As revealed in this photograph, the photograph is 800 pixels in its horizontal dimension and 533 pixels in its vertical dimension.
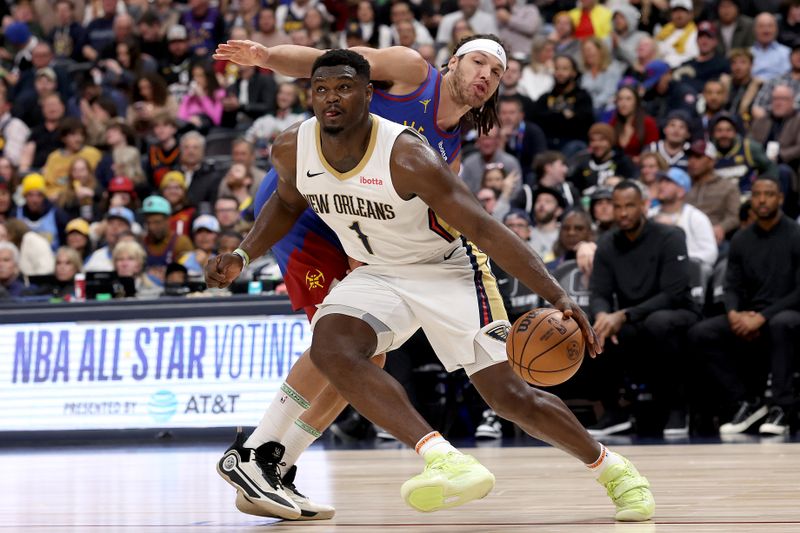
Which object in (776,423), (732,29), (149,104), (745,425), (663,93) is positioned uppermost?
(732,29)

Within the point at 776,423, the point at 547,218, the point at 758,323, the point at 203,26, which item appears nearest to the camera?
the point at 776,423

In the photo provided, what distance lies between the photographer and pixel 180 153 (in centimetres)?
1393

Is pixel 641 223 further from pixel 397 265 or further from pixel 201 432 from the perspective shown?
pixel 397 265

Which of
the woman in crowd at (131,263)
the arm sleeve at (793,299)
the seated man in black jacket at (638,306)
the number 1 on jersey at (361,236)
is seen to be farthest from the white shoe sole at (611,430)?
the number 1 on jersey at (361,236)

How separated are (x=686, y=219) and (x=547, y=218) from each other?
131 cm

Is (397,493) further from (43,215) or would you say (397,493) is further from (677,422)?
(43,215)

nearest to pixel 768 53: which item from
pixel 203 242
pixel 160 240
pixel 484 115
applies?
pixel 203 242

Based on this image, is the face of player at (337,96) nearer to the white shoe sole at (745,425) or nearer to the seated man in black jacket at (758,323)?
the seated man in black jacket at (758,323)

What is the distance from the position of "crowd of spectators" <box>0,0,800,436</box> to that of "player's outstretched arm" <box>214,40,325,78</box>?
4.38 m

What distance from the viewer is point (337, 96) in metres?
4.44

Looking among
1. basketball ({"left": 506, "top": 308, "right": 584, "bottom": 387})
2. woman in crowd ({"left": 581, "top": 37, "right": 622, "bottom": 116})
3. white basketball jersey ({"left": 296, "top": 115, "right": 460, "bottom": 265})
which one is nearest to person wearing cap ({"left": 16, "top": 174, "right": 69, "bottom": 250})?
woman in crowd ({"left": 581, "top": 37, "right": 622, "bottom": 116})

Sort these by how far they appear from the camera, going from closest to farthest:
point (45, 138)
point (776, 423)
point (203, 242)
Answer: point (776, 423) < point (203, 242) < point (45, 138)

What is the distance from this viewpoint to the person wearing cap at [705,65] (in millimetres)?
12977

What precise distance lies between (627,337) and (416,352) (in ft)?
5.13
